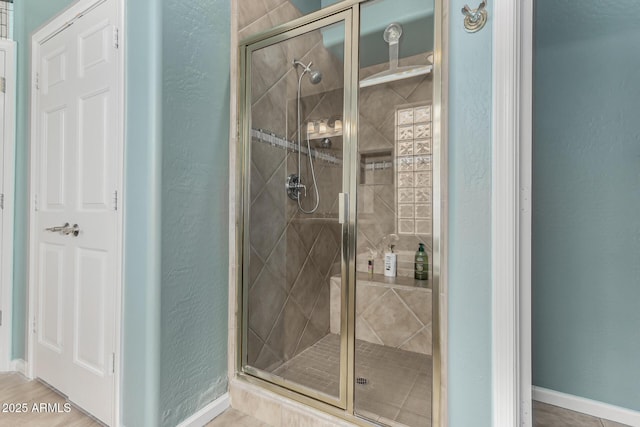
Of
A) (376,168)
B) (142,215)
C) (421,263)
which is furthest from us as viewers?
(421,263)

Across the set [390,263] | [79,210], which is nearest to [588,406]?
[390,263]

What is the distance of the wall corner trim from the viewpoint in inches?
42.0

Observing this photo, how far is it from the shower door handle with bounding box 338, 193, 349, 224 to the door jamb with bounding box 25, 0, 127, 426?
41.5 inches

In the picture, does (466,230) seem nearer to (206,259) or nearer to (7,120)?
(206,259)

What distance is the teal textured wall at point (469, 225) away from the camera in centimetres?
112

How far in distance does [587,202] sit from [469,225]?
110 centimetres

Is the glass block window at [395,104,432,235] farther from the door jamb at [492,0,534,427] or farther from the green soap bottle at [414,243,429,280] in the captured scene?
the door jamb at [492,0,534,427]

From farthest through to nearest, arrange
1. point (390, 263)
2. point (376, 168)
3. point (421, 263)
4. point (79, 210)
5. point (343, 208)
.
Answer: point (390, 263)
point (421, 263)
point (376, 168)
point (79, 210)
point (343, 208)

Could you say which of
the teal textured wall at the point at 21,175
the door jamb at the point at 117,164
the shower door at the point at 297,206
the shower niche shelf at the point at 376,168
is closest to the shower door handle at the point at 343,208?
the shower door at the point at 297,206

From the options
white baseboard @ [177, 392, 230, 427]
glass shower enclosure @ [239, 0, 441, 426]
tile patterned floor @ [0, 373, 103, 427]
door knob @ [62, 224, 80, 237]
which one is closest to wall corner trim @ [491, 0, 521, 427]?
glass shower enclosure @ [239, 0, 441, 426]

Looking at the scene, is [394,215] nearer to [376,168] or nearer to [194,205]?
[376,168]

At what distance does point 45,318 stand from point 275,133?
1.83m

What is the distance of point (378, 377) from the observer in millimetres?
1734

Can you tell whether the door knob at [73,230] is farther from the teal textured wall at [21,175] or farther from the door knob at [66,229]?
the teal textured wall at [21,175]
